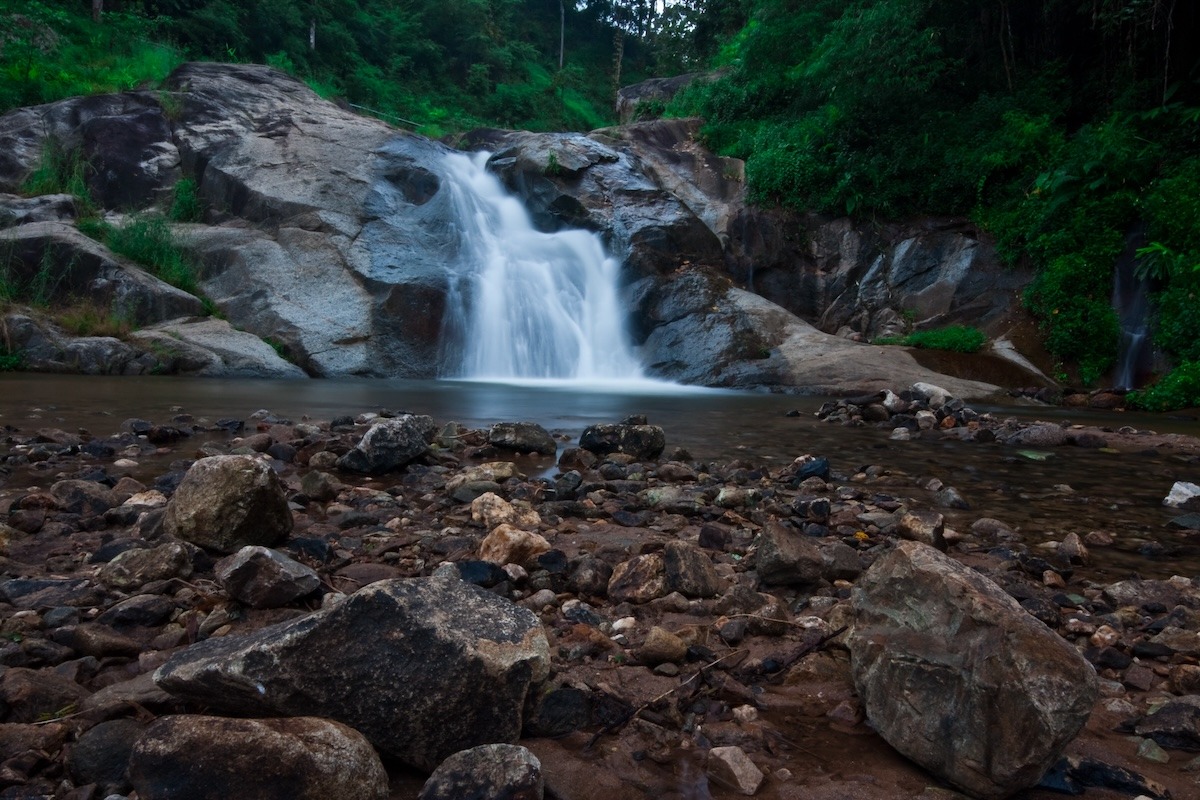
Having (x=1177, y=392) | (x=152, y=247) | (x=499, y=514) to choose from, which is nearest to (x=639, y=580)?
(x=499, y=514)

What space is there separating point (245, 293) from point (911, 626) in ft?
49.3

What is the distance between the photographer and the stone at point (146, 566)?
8.34 ft

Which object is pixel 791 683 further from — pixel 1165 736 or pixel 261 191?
pixel 261 191

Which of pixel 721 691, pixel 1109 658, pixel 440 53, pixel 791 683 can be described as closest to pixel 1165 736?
pixel 1109 658

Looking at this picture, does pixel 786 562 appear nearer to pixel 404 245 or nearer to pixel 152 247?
pixel 404 245

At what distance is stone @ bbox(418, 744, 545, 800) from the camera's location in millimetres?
1485

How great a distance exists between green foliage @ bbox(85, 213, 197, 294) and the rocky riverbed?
12562 mm

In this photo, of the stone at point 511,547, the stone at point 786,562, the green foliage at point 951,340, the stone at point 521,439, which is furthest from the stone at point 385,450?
the green foliage at point 951,340

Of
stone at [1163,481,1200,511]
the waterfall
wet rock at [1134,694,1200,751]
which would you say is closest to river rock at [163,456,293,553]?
wet rock at [1134,694,1200,751]

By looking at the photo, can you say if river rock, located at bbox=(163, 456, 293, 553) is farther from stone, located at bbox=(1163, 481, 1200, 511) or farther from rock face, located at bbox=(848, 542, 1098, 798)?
stone, located at bbox=(1163, 481, 1200, 511)

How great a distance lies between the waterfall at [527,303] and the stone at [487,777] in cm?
1326

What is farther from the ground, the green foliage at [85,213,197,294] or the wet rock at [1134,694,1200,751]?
the green foliage at [85,213,197,294]

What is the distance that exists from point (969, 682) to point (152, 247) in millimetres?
16351

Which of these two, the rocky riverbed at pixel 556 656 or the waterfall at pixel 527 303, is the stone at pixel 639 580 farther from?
the waterfall at pixel 527 303
